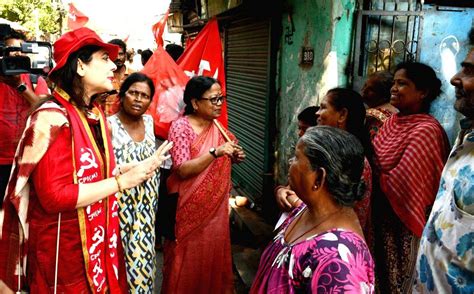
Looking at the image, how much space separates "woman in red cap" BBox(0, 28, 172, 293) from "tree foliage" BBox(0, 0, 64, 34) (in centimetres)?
1569

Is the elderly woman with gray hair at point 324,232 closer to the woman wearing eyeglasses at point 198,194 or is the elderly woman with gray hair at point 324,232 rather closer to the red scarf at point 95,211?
the red scarf at point 95,211

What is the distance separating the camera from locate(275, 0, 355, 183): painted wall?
155 inches

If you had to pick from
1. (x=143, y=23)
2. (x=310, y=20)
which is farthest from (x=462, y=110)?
(x=143, y=23)

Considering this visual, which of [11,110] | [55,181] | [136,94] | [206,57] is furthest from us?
[206,57]

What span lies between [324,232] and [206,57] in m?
3.37

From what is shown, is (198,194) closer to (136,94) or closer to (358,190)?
(136,94)

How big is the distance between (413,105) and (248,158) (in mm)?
3668

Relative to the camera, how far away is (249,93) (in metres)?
6.39

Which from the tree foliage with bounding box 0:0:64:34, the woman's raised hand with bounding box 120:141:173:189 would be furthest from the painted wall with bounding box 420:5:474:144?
the tree foliage with bounding box 0:0:64:34

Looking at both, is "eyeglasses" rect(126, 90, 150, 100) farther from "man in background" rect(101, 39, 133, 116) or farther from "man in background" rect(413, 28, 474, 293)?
"man in background" rect(413, 28, 474, 293)

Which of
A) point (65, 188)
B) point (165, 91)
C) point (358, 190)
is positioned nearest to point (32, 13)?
point (165, 91)

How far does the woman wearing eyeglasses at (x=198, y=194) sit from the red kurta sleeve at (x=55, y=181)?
3.96 feet

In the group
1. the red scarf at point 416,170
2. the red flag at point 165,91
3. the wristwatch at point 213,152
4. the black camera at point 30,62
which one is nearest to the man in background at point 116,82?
the red flag at point 165,91

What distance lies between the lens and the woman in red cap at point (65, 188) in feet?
6.50
